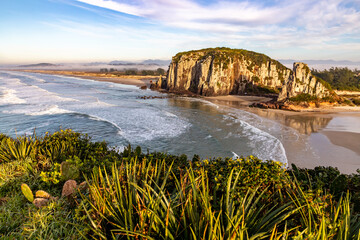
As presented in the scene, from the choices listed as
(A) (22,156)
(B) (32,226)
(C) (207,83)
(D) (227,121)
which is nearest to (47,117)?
(A) (22,156)

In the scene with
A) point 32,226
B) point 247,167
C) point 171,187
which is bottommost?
point 32,226

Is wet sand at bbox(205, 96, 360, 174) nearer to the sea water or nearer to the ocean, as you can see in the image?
the ocean

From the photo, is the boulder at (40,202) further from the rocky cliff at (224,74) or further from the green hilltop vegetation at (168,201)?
the rocky cliff at (224,74)

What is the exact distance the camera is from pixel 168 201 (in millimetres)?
3557

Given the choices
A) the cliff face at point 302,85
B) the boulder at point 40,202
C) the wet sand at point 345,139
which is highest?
the cliff face at point 302,85

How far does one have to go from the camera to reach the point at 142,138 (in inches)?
782

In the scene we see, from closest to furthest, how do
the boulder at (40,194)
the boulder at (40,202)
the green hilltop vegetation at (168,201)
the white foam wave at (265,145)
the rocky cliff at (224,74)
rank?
the green hilltop vegetation at (168,201) < the boulder at (40,202) < the boulder at (40,194) < the white foam wave at (265,145) < the rocky cliff at (224,74)

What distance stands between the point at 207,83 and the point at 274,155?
164 ft

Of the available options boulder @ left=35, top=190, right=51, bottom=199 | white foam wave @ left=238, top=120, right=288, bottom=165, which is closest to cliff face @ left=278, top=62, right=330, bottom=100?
white foam wave @ left=238, top=120, right=288, bottom=165

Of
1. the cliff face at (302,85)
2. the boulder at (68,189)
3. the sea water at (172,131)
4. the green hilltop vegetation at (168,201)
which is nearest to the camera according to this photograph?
the green hilltop vegetation at (168,201)

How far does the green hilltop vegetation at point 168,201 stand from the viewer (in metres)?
2.65

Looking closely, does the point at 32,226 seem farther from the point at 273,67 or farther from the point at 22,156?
the point at 273,67

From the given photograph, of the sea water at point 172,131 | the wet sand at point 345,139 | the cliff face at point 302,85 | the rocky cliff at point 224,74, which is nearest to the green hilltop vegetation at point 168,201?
the sea water at point 172,131

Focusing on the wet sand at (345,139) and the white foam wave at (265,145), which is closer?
the white foam wave at (265,145)
